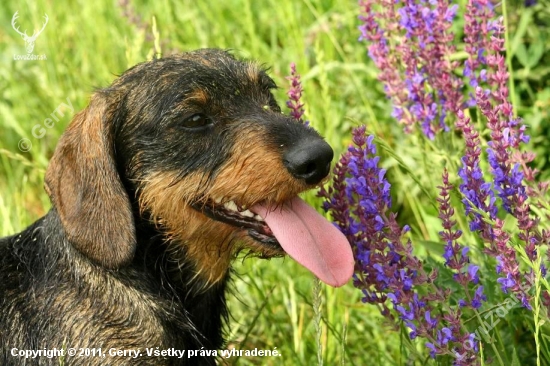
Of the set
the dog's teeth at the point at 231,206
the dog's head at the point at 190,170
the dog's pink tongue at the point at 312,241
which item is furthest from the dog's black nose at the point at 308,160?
the dog's teeth at the point at 231,206

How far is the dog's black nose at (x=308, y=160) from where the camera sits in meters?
3.13

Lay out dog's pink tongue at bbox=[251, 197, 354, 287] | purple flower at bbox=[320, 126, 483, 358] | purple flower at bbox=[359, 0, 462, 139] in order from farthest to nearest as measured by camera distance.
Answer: purple flower at bbox=[359, 0, 462, 139], dog's pink tongue at bbox=[251, 197, 354, 287], purple flower at bbox=[320, 126, 483, 358]

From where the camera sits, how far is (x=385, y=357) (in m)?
3.91

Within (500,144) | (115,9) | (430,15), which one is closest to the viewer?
(500,144)

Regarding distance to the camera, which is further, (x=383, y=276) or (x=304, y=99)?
(x=304, y=99)

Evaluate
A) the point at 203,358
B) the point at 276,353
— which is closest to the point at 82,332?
the point at 203,358

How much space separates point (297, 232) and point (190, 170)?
494 mm

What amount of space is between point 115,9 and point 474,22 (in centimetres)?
396

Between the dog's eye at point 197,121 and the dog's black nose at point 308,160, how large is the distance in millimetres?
445

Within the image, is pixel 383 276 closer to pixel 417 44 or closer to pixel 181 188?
pixel 181 188

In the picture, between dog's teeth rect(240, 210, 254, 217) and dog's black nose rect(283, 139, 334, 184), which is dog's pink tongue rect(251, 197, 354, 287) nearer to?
dog's teeth rect(240, 210, 254, 217)

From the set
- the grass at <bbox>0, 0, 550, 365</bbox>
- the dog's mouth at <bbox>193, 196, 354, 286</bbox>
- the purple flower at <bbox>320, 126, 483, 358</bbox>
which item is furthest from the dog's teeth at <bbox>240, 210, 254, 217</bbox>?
the grass at <bbox>0, 0, 550, 365</bbox>

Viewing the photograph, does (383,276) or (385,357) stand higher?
(383,276)

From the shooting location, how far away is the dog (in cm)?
324
